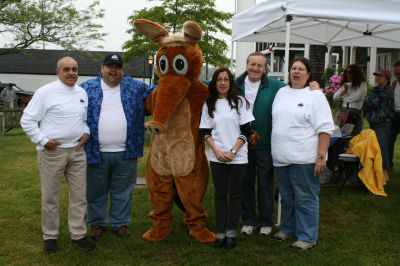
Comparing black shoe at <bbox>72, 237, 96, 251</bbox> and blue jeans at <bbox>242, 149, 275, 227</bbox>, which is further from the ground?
blue jeans at <bbox>242, 149, 275, 227</bbox>

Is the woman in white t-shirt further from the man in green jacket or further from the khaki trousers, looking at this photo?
the khaki trousers

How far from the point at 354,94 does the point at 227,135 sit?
14.0 feet

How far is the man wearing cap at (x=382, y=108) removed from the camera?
6945 millimetres

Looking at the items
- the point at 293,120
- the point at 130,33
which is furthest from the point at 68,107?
the point at 130,33

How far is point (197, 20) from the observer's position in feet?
45.9

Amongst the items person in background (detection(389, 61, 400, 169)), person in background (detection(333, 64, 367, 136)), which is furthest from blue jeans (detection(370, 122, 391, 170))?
person in background (detection(333, 64, 367, 136))

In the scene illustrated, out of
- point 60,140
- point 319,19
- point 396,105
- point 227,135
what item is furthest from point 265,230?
point 396,105

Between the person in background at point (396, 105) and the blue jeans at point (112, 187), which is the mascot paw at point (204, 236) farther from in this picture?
the person in background at point (396, 105)

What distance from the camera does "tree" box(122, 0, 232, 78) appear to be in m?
13.7

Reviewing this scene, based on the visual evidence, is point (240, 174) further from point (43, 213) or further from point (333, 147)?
point (333, 147)

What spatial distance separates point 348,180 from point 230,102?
11.5 feet

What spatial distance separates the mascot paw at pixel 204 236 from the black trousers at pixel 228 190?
0.22 meters

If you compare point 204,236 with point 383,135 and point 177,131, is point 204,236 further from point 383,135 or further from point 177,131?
point 383,135

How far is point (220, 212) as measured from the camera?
14.5 feet
